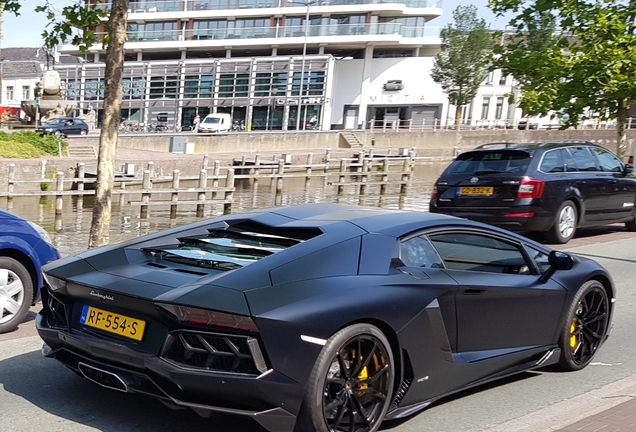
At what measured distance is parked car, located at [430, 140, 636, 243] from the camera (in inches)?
501

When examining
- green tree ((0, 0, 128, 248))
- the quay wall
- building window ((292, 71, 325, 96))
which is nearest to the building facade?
building window ((292, 71, 325, 96))

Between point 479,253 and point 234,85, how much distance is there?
69.3 meters

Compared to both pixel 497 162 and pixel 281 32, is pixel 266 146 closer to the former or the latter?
pixel 281 32

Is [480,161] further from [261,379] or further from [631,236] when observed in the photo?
[261,379]

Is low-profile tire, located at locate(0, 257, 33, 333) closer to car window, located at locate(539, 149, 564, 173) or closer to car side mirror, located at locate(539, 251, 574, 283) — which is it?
car side mirror, located at locate(539, 251, 574, 283)

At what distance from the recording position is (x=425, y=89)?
7656cm

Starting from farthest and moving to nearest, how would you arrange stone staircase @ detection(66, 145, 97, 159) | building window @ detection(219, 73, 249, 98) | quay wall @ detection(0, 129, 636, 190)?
building window @ detection(219, 73, 249, 98), stone staircase @ detection(66, 145, 97, 159), quay wall @ detection(0, 129, 636, 190)

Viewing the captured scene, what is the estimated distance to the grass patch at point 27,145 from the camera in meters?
29.5

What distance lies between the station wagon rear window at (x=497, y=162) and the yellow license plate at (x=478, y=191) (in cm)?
27

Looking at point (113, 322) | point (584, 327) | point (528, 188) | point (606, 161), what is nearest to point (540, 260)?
point (584, 327)

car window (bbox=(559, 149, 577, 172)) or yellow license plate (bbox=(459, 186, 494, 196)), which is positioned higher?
car window (bbox=(559, 149, 577, 172))

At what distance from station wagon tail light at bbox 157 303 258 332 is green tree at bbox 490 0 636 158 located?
15007 mm

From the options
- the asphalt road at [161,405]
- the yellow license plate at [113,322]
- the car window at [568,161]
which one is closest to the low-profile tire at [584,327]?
the asphalt road at [161,405]

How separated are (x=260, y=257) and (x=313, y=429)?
1110mm
